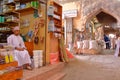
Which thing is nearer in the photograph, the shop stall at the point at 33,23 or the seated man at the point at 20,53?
the seated man at the point at 20,53

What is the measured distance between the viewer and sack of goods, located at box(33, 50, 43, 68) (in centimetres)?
443

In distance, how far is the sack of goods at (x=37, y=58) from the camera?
443cm

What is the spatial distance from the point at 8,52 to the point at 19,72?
439 mm

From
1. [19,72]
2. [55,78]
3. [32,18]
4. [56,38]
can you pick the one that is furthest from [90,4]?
[19,72]

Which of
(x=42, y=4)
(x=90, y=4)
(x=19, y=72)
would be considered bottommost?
(x=19, y=72)

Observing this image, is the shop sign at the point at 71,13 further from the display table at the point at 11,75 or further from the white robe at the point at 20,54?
the display table at the point at 11,75

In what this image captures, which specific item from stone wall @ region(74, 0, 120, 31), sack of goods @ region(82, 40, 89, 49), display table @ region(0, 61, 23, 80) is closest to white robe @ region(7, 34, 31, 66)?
display table @ region(0, 61, 23, 80)

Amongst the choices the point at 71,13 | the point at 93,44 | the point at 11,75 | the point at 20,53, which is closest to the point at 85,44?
the point at 93,44

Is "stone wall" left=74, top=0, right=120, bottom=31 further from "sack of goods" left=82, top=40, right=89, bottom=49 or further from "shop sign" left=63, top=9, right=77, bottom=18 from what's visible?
"sack of goods" left=82, top=40, right=89, bottom=49

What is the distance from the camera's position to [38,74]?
3.60m

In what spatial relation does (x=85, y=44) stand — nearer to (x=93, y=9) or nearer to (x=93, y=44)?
(x=93, y=44)

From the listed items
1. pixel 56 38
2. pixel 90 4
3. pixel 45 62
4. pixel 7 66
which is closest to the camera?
pixel 7 66

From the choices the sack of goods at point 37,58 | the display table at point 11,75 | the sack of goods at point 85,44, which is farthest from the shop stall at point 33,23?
the sack of goods at point 85,44

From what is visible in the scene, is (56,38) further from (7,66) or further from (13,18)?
(7,66)
